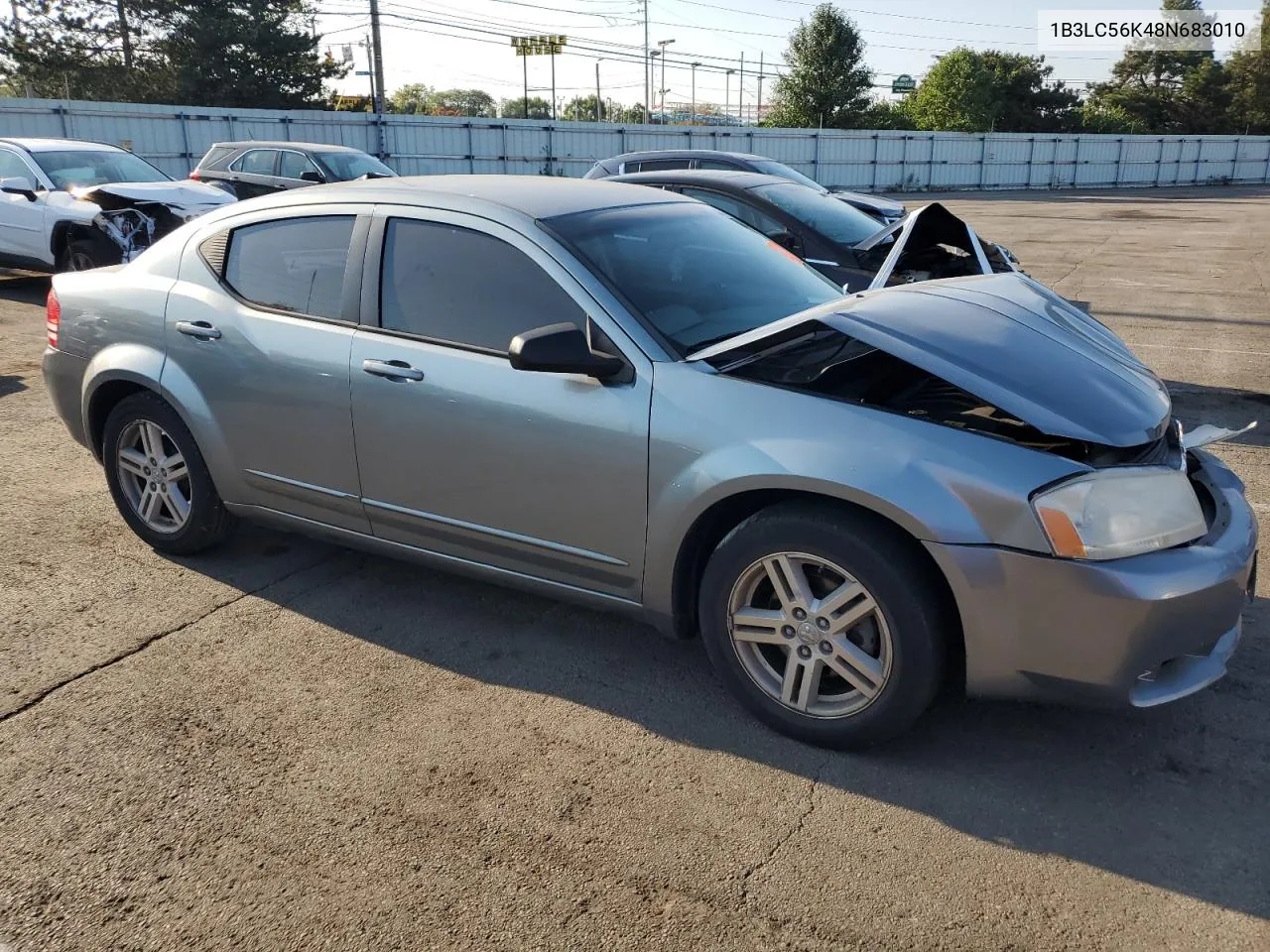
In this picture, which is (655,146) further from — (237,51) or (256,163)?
(256,163)

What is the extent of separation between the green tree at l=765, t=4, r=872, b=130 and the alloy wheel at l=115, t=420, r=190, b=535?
6363cm

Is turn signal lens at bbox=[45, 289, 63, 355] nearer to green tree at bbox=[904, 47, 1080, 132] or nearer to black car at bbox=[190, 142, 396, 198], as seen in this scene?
black car at bbox=[190, 142, 396, 198]

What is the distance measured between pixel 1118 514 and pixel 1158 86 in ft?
299

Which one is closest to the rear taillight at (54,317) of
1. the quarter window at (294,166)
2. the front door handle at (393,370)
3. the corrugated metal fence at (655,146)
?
the front door handle at (393,370)

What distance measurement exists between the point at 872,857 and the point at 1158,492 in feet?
4.17

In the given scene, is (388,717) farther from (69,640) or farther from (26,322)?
(26,322)

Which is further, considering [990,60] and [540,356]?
[990,60]

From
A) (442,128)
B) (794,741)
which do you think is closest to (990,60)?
(442,128)

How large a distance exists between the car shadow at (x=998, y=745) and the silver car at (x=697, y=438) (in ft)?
0.61

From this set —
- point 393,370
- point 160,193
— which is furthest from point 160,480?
point 160,193

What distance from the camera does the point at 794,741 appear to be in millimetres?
3137

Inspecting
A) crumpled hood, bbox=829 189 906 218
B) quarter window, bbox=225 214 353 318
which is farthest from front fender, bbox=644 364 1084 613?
crumpled hood, bbox=829 189 906 218

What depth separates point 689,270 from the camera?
3.77 meters

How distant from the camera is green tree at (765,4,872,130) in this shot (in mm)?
62656
